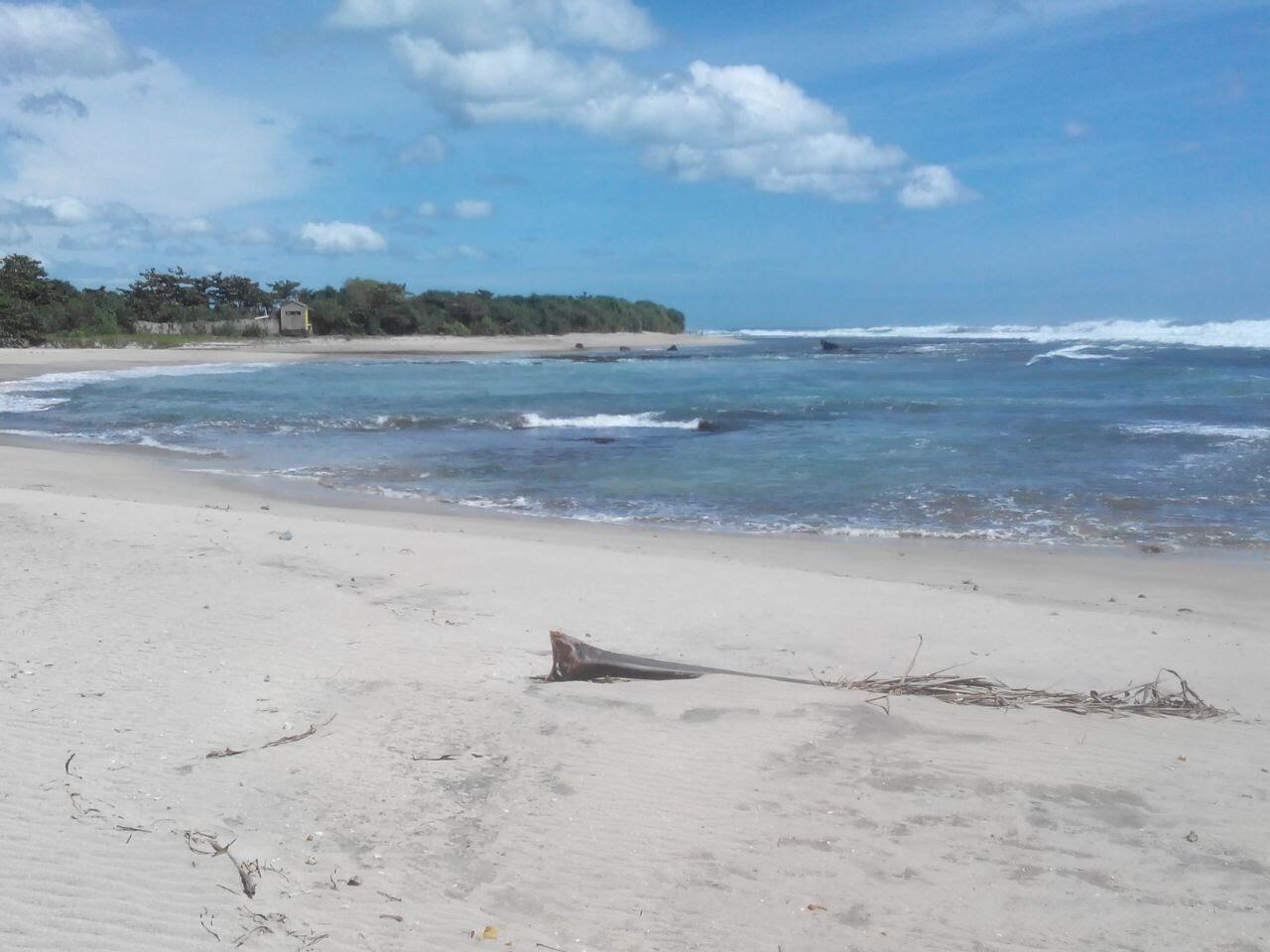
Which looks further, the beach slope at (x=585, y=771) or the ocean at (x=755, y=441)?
the ocean at (x=755, y=441)

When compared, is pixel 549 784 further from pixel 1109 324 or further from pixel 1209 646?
pixel 1109 324

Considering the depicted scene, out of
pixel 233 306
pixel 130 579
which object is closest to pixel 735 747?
pixel 130 579

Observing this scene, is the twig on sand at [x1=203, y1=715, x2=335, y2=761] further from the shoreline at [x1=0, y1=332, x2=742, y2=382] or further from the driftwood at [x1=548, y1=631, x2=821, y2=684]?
the shoreline at [x1=0, y1=332, x2=742, y2=382]

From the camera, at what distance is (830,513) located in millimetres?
13023

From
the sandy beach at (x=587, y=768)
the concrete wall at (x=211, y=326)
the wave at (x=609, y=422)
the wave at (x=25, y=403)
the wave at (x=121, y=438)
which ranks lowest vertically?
the sandy beach at (x=587, y=768)

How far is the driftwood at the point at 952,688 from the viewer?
567 cm

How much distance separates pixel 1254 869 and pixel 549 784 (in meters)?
2.85

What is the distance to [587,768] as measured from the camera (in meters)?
4.75

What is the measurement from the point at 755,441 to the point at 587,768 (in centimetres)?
1634

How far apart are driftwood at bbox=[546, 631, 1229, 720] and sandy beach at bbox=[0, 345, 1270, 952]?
0.41 ft

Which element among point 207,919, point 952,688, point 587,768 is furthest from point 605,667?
point 207,919

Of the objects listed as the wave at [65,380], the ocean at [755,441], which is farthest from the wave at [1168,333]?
the wave at [65,380]

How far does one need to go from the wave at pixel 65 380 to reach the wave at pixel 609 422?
474 inches

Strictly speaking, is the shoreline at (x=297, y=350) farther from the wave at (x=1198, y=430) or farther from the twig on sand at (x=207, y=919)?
the twig on sand at (x=207, y=919)
